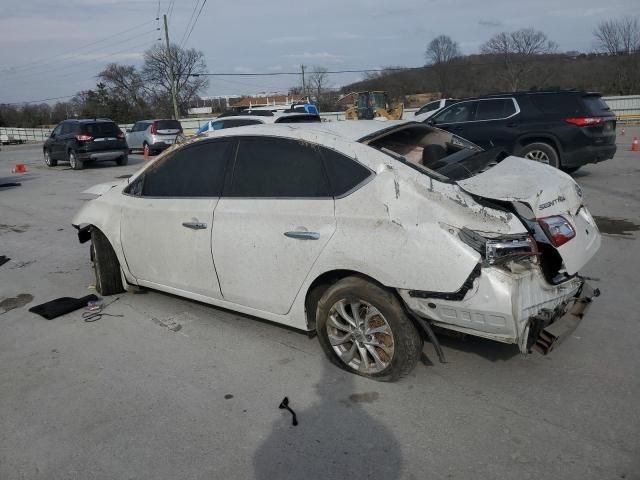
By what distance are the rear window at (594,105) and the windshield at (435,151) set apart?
637cm

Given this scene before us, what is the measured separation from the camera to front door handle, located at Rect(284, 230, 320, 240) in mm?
3396

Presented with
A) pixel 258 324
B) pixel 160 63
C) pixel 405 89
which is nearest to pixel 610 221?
pixel 258 324

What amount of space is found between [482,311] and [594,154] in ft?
27.8

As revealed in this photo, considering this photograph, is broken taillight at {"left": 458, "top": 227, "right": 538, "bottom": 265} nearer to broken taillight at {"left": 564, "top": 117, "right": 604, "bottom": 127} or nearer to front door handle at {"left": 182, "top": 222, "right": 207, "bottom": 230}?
front door handle at {"left": 182, "top": 222, "right": 207, "bottom": 230}

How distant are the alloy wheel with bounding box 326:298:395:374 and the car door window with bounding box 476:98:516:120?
8333 mm

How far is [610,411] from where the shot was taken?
2984 mm

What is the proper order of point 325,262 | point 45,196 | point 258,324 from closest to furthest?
point 325,262, point 258,324, point 45,196

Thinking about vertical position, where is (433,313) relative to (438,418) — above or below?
above

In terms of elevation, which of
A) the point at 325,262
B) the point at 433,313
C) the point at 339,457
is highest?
the point at 325,262

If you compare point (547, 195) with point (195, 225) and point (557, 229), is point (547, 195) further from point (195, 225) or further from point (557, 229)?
point (195, 225)

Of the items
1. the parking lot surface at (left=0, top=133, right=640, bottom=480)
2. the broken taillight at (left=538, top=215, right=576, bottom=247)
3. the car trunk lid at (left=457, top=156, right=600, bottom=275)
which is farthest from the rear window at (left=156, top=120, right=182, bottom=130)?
the broken taillight at (left=538, top=215, right=576, bottom=247)

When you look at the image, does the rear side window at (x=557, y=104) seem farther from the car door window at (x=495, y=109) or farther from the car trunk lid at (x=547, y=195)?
the car trunk lid at (x=547, y=195)

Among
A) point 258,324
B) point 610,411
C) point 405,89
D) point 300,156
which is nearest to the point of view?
point 610,411

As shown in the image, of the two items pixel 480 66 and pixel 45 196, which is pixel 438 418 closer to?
pixel 45 196
